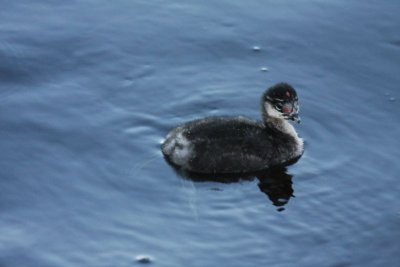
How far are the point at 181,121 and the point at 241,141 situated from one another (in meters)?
0.91

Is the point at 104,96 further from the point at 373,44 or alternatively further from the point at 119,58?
the point at 373,44

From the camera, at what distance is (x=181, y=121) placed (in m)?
11.1

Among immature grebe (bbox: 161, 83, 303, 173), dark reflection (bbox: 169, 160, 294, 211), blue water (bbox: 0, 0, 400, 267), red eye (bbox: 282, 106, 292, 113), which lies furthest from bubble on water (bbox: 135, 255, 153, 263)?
red eye (bbox: 282, 106, 292, 113)

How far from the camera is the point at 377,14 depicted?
13281 mm

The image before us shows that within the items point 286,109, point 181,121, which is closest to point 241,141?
point 286,109

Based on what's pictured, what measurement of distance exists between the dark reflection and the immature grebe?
0.05m

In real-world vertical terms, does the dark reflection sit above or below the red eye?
below

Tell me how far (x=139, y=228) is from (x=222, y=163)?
1.41 metres

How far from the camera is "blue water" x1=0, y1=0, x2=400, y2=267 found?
9.18 metres

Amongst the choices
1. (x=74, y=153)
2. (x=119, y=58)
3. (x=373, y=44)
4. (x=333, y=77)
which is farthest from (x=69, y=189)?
(x=373, y=44)

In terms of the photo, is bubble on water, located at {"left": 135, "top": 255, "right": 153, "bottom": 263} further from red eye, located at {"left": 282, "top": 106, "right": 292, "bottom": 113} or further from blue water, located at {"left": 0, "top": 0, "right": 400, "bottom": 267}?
red eye, located at {"left": 282, "top": 106, "right": 292, "bottom": 113}

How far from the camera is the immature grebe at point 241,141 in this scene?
33.8ft

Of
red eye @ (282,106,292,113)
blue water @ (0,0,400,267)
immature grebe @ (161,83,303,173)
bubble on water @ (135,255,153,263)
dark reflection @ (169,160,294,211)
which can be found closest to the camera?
bubble on water @ (135,255,153,263)

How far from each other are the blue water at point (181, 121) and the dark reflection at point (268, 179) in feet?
0.14
